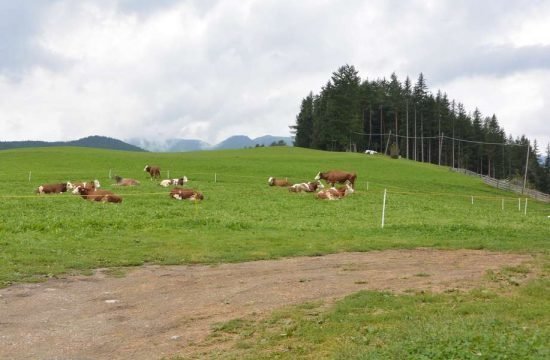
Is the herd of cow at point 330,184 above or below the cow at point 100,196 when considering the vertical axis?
above

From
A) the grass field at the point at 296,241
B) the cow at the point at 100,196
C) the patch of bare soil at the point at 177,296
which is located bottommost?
the patch of bare soil at the point at 177,296

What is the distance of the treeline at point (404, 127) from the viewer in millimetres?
101688

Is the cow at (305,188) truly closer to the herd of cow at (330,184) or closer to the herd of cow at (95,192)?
the herd of cow at (330,184)

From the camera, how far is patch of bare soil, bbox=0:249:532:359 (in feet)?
25.2

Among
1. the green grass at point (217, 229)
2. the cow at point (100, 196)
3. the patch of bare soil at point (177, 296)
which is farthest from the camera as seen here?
the cow at point (100, 196)

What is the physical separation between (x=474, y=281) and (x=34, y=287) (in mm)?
8602

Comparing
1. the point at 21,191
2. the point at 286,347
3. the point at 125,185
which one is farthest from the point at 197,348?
the point at 125,185

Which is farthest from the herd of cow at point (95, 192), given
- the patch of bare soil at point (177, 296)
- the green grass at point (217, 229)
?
the patch of bare soil at point (177, 296)

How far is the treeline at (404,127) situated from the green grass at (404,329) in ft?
300

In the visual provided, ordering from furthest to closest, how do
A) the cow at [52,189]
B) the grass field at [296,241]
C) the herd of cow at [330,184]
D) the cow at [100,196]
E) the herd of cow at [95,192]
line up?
the herd of cow at [330,184]
the cow at [52,189]
the herd of cow at [95,192]
the cow at [100,196]
the grass field at [296,241]

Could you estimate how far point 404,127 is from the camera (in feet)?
362

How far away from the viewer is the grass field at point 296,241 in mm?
7117

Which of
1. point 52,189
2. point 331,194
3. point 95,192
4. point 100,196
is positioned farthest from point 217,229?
point 52,189

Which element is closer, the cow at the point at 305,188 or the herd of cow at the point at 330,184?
the herd of cow at the point at 330,184
